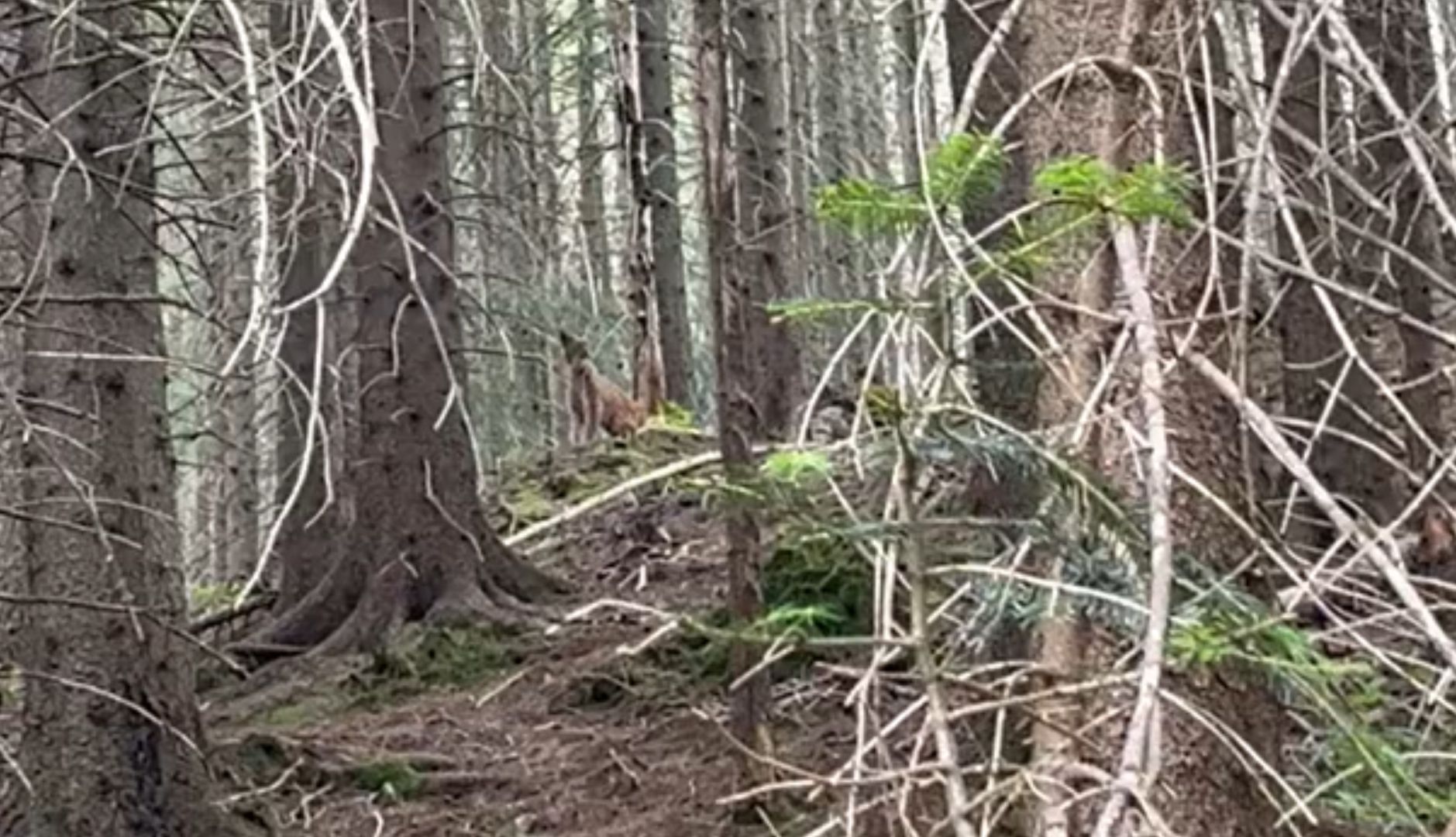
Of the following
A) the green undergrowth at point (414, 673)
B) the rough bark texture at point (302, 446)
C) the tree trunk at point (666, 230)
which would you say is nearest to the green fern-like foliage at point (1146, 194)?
the rough bark texture at point (302, 446)

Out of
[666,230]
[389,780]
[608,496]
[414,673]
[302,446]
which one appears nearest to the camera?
[608,496]

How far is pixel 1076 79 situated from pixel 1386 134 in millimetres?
752

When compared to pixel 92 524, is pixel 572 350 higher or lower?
higher

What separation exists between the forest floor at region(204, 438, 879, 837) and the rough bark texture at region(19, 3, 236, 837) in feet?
2.89

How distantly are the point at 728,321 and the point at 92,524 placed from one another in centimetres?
189

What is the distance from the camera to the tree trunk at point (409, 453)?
27.8 feet

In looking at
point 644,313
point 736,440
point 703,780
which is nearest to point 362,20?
point 736,440

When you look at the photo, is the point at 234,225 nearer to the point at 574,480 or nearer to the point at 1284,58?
the point at 1284,58

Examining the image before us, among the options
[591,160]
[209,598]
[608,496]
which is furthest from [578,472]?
[608,496]

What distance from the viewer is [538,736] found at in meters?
7.20

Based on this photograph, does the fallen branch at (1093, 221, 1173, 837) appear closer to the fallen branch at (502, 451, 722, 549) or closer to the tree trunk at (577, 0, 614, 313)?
the fallen branch at (502, 451, 722, 549)

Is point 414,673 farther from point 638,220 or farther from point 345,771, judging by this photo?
point 638,220

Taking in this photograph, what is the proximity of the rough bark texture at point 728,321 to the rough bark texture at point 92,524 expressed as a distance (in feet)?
5.12

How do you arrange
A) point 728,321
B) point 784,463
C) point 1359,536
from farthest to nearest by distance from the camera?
1. point 728,321
2. point 784,463
3. point 1359,536
